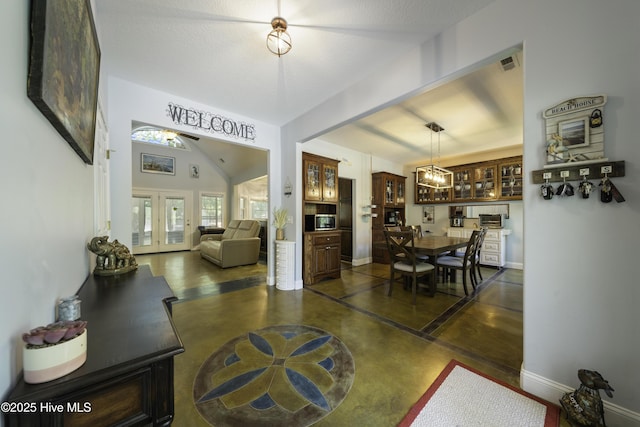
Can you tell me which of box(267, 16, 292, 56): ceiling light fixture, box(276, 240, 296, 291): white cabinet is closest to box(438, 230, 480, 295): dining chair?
box(276, 240, 296, 291): white cabinet

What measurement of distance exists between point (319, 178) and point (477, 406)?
3.65m

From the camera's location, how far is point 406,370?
1847 mm

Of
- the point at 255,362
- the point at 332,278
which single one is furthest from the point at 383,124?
the point at 255,362

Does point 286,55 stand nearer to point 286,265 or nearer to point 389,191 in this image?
point 286,265

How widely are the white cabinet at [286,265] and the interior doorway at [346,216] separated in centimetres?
225

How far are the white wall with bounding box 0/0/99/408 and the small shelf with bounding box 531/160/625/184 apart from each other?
8.17ft

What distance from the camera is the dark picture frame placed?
2.31 ft

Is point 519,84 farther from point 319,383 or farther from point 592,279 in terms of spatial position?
point 319,383

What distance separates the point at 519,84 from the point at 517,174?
3128mm

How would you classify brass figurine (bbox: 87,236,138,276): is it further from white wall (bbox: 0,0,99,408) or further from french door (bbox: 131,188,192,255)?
french door (bbox: 131,188,192,255)

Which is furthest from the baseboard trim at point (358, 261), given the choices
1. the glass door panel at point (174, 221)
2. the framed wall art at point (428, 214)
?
the glass door panel at point (174, 221)

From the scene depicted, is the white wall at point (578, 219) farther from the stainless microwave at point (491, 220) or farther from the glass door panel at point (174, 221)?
the glass door panel at point (174, 221)

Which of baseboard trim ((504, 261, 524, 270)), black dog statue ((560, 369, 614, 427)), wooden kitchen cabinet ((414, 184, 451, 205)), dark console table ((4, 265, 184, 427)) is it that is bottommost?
baseboard trim ((504, 261, 524, 270))

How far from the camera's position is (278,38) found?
6.50 feet
